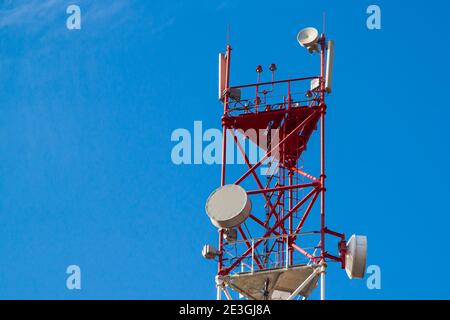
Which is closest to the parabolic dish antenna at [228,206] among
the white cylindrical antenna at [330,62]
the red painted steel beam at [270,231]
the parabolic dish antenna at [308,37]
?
the red painted steel beam at [270,231]

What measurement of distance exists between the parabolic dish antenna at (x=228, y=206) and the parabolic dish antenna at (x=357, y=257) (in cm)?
504

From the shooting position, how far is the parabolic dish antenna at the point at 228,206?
5816 cm

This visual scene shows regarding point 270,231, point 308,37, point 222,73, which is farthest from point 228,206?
point 308,37

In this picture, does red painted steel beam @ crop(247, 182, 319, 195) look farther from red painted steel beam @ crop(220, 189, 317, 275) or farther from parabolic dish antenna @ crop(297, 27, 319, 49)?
parabolic dish antenna @ crop(297, 27, 319, 49)

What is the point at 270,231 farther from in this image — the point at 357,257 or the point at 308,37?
the point at 308,37

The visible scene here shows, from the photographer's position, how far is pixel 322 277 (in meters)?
57.0

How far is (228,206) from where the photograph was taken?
58.5 m

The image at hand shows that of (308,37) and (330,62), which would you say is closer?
(330,62)

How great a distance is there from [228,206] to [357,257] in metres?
6.27
